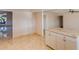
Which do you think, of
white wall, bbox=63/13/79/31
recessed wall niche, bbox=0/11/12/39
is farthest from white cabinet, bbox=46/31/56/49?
recessed wall niche, bbox=0/11/12/39

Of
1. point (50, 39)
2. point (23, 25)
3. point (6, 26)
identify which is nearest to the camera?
point (6, 26)

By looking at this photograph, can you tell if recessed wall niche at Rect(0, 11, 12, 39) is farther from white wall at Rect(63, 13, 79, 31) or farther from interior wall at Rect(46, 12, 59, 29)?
white wall at Rect(63, 13, 79, 31)

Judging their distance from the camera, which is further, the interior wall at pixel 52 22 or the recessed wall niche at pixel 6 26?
the interior wall at pixel 52 22

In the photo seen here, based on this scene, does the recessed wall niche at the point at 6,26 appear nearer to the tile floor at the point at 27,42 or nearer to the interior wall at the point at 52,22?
the tile floor at the point at 27,42

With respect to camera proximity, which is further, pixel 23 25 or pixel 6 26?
pixel 23 25

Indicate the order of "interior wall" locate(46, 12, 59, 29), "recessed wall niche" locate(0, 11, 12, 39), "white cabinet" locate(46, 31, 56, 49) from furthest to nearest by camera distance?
"white cabinet" locate(46, 31, 56, 49) → "interior wall" locate(46, 12, 59, 29) → "recessed wall niche" locate(0, 11, 12, 39)

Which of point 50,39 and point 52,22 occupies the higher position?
point 52,22

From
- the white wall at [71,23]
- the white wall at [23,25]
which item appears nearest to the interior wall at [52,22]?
the white wall at [71,23]

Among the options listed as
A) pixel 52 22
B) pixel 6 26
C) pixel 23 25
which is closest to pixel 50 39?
pixel 52 22

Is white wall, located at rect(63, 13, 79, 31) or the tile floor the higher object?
white wall, located at rect(63, 13, 79, 31)

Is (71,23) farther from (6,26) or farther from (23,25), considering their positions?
(6,26)
